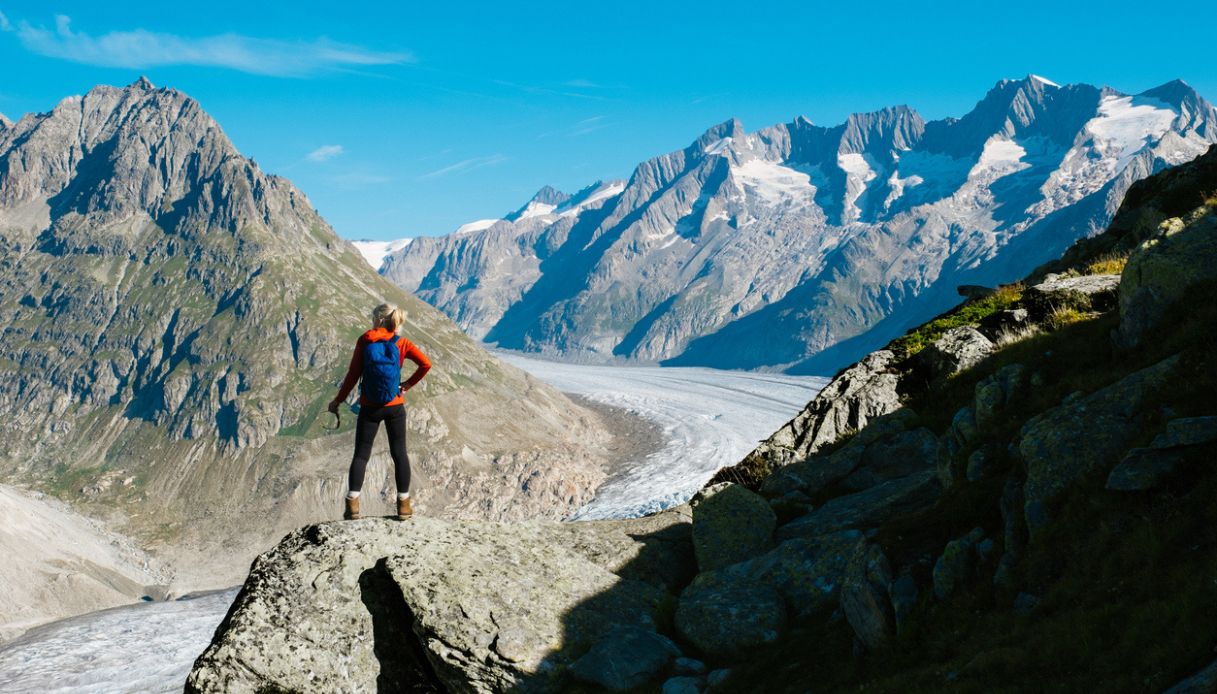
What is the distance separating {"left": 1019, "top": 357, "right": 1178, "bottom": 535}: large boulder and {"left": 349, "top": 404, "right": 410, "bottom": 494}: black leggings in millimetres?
11956

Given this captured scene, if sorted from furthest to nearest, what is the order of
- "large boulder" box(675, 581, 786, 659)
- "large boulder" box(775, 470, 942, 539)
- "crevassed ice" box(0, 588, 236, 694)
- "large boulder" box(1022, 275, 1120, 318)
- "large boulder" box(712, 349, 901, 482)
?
"crevassed ice" box(0, 588, 236, 694) → "large boulder" box(712, 349, 901, 482) → "large boulder" box(1022, 275, 1120, 318) → "large boulder" box(775, 470, 942, 539) → "large boulder" box(675, 581, 786, 659)

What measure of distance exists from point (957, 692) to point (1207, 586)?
2.89 meters

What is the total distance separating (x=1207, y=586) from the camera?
8203 millimetres

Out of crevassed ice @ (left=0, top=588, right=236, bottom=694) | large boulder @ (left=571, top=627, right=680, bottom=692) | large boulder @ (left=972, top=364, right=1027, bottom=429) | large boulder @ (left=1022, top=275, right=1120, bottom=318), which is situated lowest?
crevassed ice @ (left=0, top=588, right=236, bottom=694)

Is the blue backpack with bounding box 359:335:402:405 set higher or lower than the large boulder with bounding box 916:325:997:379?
lower

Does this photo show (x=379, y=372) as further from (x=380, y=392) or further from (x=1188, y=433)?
(x=1188, y=433)

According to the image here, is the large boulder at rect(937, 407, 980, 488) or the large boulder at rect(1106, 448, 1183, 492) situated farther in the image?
the large boulder at rect(937, 407, 980, 488)

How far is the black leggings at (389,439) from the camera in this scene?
650 inches

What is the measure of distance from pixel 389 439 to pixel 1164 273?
1560 centimetres

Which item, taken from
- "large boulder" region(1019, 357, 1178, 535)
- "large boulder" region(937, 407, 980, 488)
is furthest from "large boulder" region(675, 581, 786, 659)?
"large boulder" region(1019, 357, 1178, 535)

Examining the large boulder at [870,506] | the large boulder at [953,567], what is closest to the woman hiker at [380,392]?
the large boulder at [870,506]

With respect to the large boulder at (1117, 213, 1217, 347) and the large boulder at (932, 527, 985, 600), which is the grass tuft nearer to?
the large boulder at (1117, 213, 1217, 347)

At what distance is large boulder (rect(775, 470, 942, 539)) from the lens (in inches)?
621

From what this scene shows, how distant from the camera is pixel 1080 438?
37.4 feet
